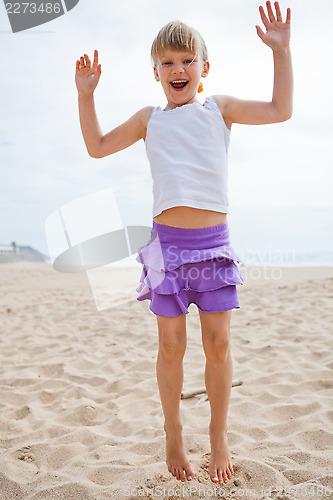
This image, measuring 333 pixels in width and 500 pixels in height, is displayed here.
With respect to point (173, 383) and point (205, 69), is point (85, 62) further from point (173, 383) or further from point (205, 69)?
point (173, 383)

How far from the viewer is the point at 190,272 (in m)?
2.04

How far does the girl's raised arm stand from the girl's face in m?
0.17

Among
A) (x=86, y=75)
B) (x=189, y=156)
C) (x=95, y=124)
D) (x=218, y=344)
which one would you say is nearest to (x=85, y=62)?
(x=86, y=75)

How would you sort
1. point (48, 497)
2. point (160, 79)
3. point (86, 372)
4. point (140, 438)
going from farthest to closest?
point (86, 372) → point (140, 438) → point (160, 79) → point (48, 497)

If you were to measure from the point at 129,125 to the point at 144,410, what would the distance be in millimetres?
1996

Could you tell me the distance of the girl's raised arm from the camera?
221 centimetres

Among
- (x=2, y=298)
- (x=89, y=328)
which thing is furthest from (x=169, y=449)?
(x=2, y=298)

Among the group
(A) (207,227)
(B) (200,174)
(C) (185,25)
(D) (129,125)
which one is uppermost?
(C) (185,25)

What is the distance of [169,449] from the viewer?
6.77 ft

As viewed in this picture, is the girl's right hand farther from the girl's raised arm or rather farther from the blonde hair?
the blonde hair

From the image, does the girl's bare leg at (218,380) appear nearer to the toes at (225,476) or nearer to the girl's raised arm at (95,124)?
the toes at (225,476)

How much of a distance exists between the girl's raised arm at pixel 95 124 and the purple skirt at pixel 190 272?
0.52 m

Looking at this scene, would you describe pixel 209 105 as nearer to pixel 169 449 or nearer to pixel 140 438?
pixel 169 449

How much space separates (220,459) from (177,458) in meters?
0.21
